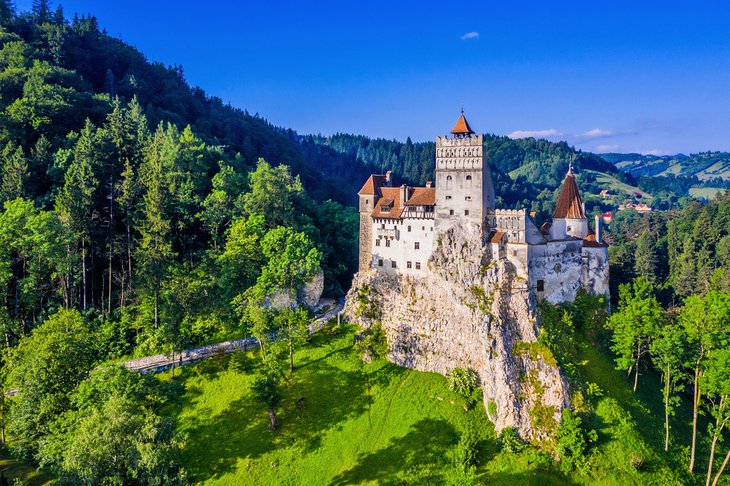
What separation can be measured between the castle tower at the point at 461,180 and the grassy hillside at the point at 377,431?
60.3 feet

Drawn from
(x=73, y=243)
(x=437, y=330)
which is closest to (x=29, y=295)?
(x=73, y=243)

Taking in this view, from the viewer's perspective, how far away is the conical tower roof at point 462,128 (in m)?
60.4

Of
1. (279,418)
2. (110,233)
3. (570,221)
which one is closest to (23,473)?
(279,418)

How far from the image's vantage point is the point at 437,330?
60312 millimetres

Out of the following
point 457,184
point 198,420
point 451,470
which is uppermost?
point 457,184

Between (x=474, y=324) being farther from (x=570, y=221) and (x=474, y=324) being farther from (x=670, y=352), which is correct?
(x=670, y=352)

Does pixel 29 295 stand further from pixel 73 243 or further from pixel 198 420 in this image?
pixel 198 420

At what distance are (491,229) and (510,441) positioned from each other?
22403 mm

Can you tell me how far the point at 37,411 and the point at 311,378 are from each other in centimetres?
2529

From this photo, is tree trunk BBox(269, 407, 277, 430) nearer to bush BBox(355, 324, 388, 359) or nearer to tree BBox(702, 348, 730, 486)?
bush BBox(355, 324, 388, 359)

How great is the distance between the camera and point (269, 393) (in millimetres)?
50875

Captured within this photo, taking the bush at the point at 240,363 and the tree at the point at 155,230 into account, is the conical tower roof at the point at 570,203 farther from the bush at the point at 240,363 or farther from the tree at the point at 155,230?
the tree at the point at 155,230

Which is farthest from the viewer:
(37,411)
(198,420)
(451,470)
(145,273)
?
(145,273)

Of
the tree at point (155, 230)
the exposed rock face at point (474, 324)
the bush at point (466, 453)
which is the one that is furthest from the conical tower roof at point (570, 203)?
the tree at point (155, 230)
